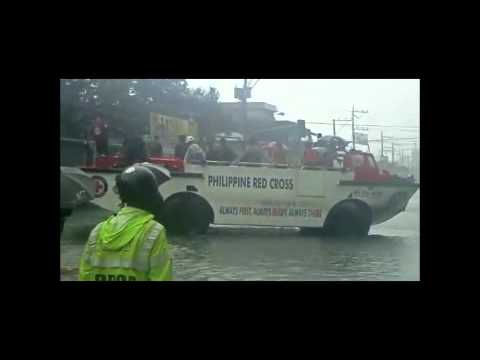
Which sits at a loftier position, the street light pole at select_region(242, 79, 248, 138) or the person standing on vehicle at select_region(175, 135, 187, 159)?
the street light pole at select_region(242, 79, 248, 138)

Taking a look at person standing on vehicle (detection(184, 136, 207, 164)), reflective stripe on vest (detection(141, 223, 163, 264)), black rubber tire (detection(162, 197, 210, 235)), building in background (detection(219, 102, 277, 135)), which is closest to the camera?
reflective stripe on vest (detection(141, 223, 163, 264))

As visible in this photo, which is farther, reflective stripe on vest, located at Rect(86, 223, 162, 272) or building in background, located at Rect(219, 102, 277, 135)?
building in background, located at Rect(219, 102, 277, 135)

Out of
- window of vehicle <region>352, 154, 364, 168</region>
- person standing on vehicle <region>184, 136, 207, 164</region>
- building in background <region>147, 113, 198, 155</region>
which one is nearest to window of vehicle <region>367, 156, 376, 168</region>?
window of vehicle <region>352, 154, 364, 168</region>

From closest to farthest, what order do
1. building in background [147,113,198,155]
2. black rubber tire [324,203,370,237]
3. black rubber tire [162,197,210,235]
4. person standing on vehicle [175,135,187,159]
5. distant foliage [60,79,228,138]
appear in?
distant foliage [60,79,228,138], building in background [147,113,198,155], person standing on vehicle [175,135,187,159], black rubber tire [162,197,210,235], black rubber tire [324,203,370,237]

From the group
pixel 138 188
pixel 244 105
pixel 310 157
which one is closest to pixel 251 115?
pixel 244 105

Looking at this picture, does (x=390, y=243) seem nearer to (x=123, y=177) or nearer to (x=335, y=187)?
(x=335, y=187)

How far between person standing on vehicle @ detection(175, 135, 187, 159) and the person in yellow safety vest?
172 inches

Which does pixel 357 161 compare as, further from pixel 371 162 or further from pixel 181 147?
pixel 181 147

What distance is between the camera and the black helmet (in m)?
2.72

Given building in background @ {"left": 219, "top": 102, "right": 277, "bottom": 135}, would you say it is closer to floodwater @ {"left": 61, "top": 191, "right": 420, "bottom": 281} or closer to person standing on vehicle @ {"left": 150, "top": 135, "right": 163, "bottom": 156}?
person standing on vehicle @ {"left": 150, "top": 135, "right": 163, "bottom": 156}

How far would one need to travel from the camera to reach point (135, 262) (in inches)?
108

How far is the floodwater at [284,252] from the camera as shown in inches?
245

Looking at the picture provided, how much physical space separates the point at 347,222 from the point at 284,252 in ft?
3.65

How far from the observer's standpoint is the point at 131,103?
6.31 metres
